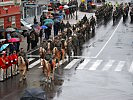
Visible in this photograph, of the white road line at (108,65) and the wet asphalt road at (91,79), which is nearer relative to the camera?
the wet asphalt road at (91,79)

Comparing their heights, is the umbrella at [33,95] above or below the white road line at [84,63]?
above

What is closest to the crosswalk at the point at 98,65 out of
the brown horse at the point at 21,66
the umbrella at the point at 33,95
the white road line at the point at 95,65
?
the white road line at the point at 95,65

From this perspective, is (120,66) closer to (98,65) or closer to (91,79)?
(98,65)

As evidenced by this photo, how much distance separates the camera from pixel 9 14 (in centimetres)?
4166

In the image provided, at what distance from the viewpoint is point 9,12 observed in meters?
41.8

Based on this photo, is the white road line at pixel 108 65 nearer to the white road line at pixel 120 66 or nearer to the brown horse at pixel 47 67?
the white road line at pixel 120 66

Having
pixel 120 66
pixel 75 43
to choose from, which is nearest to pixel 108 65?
pixel 120 66

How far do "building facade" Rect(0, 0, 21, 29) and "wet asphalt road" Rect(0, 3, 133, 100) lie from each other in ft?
24.1

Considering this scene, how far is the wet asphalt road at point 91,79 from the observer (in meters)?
22.1

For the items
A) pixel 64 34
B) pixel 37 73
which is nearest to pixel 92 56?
pixel 64 34

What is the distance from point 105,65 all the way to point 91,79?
180 inches

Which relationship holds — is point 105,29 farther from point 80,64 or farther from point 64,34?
point 80,64

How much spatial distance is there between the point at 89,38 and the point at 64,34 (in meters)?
7.80

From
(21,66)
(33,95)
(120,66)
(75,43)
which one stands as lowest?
(120,66)
